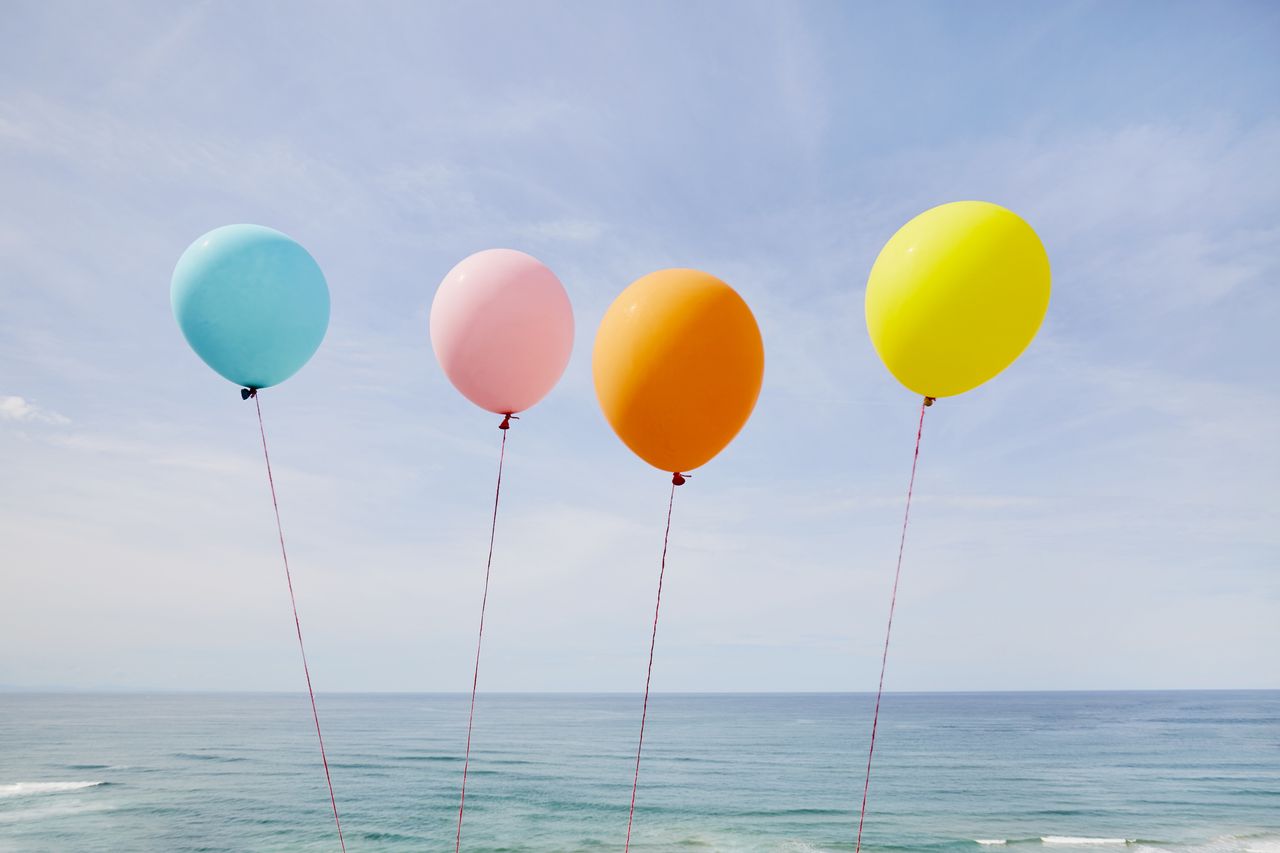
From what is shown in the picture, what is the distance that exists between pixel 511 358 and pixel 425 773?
77.4 feet

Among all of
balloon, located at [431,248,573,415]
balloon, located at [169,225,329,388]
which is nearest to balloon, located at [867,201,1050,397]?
balloon, located at [431,248,573,415]

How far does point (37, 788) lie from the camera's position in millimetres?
20078

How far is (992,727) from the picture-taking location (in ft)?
146

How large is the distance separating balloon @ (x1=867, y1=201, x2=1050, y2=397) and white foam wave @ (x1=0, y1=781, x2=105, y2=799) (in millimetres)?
24262

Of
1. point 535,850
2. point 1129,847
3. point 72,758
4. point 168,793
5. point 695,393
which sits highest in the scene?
point 695,393

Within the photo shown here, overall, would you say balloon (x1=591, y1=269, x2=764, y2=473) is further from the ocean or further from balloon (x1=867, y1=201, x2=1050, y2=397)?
the ocean

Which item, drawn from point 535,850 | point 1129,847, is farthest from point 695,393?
point 1129,847

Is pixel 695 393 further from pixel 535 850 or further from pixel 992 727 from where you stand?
pixel 992 727

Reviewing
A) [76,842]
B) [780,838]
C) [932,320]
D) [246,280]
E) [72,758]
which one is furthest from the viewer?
[72,758]

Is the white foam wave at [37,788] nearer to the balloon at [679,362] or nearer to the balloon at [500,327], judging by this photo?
the balloon at [500,327]

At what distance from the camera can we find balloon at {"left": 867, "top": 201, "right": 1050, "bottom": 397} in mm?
3350

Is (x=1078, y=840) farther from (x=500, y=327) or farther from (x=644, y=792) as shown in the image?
(x=500, y=327)

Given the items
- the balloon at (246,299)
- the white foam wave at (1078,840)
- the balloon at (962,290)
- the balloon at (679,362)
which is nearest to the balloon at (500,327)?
the balloon at (679,362)

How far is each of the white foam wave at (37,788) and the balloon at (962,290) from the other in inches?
955
